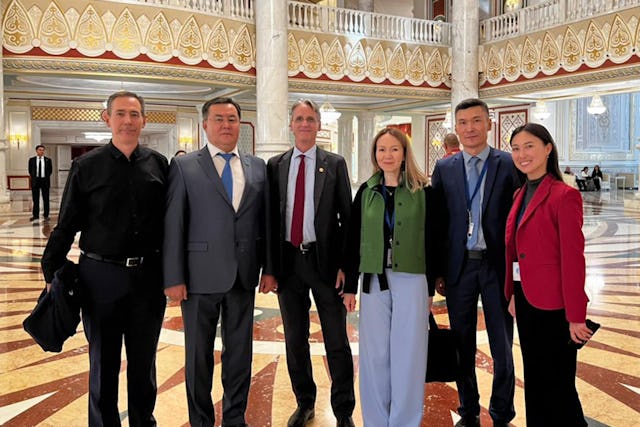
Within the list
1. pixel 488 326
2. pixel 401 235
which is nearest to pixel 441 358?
pixel 488 326

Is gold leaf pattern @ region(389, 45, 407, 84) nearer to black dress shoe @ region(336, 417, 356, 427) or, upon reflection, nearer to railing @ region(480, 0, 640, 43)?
railing @ region(480, 0, 640, 43)

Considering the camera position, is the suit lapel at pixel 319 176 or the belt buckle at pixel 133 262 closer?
the belt buckle at pixel 133 262

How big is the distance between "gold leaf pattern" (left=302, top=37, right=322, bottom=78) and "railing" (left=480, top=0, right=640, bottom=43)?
4.24 metres

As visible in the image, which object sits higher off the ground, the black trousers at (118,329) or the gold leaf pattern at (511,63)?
the gold leaf pattern at (511,63)

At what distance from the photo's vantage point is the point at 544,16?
1276 centimetres

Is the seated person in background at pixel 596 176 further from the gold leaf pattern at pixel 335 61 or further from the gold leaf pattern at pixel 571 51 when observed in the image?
the gold leaf pattern at pixel 335 61

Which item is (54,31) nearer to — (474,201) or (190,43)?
(190,43)

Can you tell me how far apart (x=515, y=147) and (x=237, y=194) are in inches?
48.0

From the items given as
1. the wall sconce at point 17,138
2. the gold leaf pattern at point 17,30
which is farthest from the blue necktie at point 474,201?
the wall sconce at point 17,138

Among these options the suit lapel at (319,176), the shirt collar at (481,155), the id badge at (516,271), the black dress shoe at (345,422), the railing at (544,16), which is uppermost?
the railing at (544,16)

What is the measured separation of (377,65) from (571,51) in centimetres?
418

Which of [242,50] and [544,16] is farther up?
[544,16]

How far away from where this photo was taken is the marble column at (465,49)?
13977mm

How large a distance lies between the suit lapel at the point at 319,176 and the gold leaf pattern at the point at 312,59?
10398 mm
